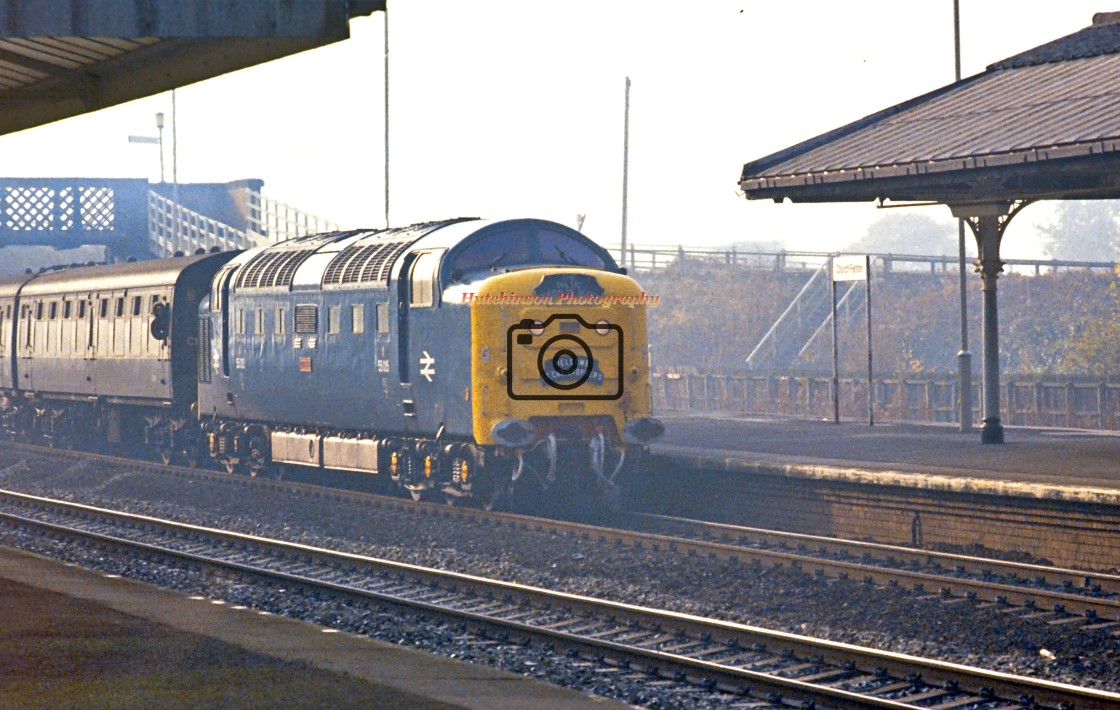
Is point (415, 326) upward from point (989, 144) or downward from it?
downward

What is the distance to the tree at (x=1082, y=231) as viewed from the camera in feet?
561

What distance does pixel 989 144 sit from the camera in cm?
1845

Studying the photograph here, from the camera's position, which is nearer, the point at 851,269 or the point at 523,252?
the point at 523,252

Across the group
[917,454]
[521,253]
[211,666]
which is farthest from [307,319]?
[211,666]

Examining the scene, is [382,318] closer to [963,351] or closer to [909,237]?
[963,351]

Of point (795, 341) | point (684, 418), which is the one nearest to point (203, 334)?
point (684, 418)

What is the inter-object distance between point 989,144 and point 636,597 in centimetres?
786

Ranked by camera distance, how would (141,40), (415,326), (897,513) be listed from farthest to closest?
(415,326) < (897,513) < (141,40)

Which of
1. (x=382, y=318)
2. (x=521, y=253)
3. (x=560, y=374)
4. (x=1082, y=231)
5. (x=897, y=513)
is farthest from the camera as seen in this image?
(x=1082, y=231)

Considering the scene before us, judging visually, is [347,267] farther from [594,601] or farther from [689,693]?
[689,693]

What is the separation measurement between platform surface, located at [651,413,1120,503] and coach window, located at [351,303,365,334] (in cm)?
453

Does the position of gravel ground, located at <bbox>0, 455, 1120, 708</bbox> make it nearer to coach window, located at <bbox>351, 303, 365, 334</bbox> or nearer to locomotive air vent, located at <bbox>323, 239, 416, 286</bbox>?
coach window, located at <bbox>351, 303, 365, 334</bbox>

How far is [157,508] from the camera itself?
22.4m

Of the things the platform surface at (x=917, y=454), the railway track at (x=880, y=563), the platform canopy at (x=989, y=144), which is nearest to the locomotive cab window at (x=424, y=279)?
the railway track at (x=880, y=563)
